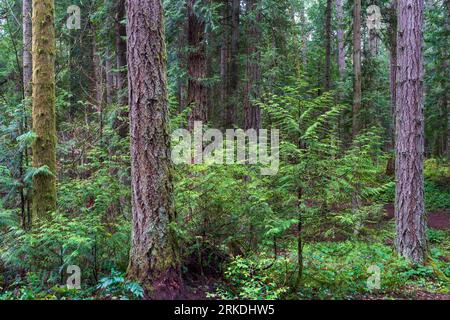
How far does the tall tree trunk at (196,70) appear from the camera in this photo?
8.70m

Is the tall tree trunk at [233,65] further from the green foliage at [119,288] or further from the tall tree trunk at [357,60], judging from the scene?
the green foliage at [119,288]

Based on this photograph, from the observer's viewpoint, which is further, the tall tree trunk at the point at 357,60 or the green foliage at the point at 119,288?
the tall tree trunk at the point at 357,60

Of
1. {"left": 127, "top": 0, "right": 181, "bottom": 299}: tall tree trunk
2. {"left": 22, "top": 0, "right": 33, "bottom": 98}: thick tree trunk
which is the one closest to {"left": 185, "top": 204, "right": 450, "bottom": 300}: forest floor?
{"left": 127, "top": 0, "right": 181, "bottom": 299}: tall tree trunk

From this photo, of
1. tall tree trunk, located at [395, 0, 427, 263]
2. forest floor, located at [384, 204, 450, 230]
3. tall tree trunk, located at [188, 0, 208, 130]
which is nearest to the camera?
tall tree trunk, located at [395, 0, 427, 263]

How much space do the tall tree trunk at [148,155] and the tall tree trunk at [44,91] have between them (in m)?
2.51

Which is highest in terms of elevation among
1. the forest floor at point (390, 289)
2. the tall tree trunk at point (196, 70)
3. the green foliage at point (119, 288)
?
the tall tree trunk at point (196, 70)

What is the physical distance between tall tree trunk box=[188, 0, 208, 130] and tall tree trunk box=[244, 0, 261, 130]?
3.84 m

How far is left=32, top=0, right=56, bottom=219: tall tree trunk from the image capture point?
21.3 feet

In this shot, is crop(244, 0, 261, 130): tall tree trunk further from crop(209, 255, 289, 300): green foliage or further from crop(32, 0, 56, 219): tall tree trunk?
crop(209, 255, 289, 300): green foliage

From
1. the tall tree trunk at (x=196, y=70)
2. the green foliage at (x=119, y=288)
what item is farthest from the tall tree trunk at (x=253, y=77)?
the green foliage at (x=119, y=288)

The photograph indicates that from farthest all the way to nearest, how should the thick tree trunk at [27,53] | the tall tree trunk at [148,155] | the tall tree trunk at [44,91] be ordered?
1. the thick tree trunk at [27,53]
2. the tall tree trunk at [44,91]
3. the tall tree trunk at [148,155]

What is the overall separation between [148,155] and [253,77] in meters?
8.94
